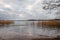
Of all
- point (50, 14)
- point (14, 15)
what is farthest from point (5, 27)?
point (50, 14)

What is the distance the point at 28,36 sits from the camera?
235cm

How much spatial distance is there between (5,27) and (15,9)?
A: 38 centimetres

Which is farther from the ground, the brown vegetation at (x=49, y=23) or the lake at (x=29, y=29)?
the brown vegetation at (x=49, y=23)

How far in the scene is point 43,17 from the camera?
2.39m

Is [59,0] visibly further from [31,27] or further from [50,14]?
[31,27]

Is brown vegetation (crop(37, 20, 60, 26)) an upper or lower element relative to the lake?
upper

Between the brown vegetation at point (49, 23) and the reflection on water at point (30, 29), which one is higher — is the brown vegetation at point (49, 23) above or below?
above

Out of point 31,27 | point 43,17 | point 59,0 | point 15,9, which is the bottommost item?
point 31,27

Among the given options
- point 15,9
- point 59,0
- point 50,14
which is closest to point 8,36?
point 15,9

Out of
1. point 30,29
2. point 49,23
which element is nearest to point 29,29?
point 30,29

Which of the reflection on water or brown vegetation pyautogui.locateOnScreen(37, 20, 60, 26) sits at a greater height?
brown vegetation pyautogui.locateOnScreen(37, 20, 60, 26)

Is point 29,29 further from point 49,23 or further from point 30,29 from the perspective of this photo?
point 49,23

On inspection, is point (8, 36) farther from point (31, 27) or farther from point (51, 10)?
point (51, 10)

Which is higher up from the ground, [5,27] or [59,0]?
[59,0]
